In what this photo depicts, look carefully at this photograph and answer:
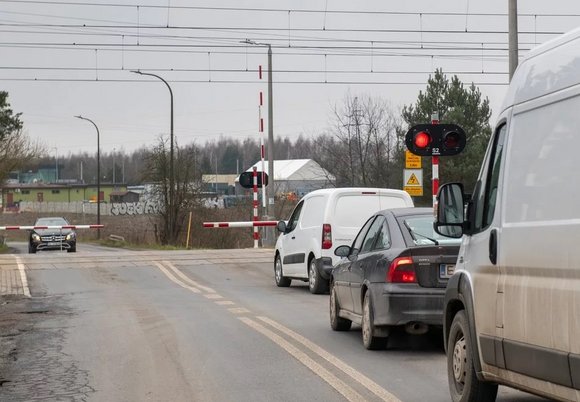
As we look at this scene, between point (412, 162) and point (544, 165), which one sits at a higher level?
point (412, 162)

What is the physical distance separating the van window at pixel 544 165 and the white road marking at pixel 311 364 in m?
2.46

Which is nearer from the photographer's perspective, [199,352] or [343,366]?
[343,366]

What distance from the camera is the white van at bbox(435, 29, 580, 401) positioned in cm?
561

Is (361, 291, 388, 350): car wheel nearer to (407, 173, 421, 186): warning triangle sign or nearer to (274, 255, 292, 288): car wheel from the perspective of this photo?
(274, 255, 292, 288): car wheel

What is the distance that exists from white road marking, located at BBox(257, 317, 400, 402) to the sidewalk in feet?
26.1

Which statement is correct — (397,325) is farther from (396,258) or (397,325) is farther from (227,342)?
(227,342)

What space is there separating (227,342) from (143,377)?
2431 millimetres

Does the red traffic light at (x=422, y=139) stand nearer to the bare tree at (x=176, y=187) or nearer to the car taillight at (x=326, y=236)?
the car taillight at (x=326, y=236)

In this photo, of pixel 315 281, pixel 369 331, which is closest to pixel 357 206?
pixel 315 281

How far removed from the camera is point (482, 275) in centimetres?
698

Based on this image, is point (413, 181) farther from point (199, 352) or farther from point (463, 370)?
point (463, 370)

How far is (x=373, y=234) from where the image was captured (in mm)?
11875

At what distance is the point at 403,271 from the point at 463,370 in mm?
3088

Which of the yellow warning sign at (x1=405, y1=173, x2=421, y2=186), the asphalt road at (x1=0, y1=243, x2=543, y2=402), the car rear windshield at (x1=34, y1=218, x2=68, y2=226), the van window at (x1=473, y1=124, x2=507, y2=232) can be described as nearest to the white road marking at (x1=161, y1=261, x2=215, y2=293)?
the asphalt road at (x1=0, y1=243, x2=543, y2=402)
